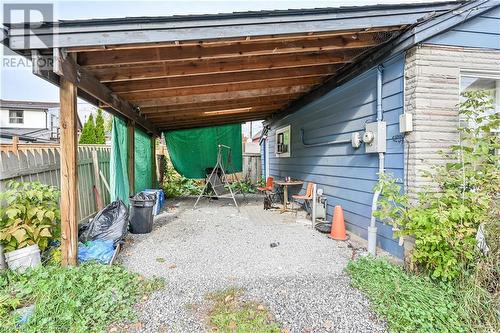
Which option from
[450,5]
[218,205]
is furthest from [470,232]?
[218,205]

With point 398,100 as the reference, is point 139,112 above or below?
above

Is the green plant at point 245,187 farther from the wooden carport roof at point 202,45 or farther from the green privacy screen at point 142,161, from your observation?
the wooden carport roof at point 202,45

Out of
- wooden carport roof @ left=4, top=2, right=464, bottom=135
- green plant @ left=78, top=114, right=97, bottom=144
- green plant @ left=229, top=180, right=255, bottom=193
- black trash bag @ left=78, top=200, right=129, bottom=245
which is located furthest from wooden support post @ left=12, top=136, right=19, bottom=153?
green plant @ left=78, top=114, right=97, bottom=144

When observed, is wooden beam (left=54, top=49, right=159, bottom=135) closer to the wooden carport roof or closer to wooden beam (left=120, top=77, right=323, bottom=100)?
the wooden carport roof

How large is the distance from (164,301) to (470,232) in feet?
8.78

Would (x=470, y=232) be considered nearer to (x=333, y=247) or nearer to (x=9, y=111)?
(x=333, y=247)

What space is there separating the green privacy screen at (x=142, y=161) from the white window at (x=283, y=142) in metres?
3.91

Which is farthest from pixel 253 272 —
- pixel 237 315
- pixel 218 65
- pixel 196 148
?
pixel 196 148

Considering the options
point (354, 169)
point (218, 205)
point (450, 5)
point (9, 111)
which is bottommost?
point (218, 205)

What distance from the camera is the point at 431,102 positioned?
2.85m

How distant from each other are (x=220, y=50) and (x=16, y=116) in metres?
20.7

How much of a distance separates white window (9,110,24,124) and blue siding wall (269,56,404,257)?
65.3 ft

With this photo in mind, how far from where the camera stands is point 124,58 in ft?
9.83

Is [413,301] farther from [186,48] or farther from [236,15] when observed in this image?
[186,48]
